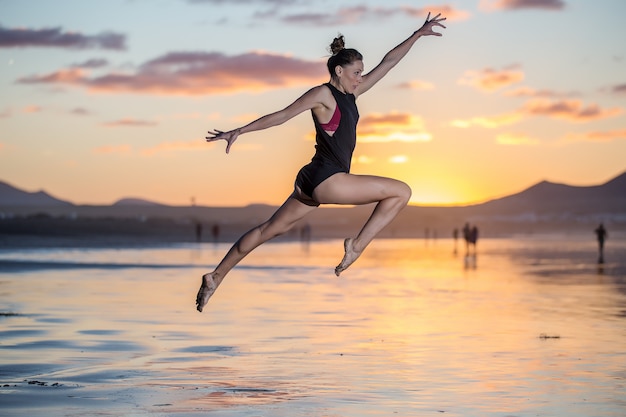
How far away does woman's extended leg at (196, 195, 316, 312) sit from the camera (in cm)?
973

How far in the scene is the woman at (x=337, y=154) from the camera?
30.0 ft

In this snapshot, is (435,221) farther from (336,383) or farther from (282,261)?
(336,383)

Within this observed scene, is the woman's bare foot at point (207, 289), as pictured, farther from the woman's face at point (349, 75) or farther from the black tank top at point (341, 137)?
the woman's face at point (349, 75)

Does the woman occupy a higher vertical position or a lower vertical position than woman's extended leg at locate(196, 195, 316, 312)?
higher

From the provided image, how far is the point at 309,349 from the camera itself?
1492 cm

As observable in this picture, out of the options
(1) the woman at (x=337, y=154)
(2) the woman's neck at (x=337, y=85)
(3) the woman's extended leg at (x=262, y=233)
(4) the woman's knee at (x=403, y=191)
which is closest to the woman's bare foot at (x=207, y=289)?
(3) the woman's extended leg at (x=262, y=233)

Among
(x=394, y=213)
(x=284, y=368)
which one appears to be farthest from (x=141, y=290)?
(x=394, y=213)

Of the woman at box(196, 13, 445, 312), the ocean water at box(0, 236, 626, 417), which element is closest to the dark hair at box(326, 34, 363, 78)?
the woman at box(196, 13, 445, 312)

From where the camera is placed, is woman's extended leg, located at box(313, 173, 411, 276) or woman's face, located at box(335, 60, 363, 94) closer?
woman's extended leg, located at box(313, 173, 411, 276)

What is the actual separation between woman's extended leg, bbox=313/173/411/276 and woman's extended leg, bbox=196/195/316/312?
37 cm

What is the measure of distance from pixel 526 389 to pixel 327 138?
4.09m

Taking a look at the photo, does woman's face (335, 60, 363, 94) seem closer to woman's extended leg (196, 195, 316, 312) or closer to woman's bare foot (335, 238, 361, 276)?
woman's extended leg (196, 195, 316, 312)

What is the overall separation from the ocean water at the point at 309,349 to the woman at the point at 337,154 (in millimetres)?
1894

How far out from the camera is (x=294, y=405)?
1069cm
